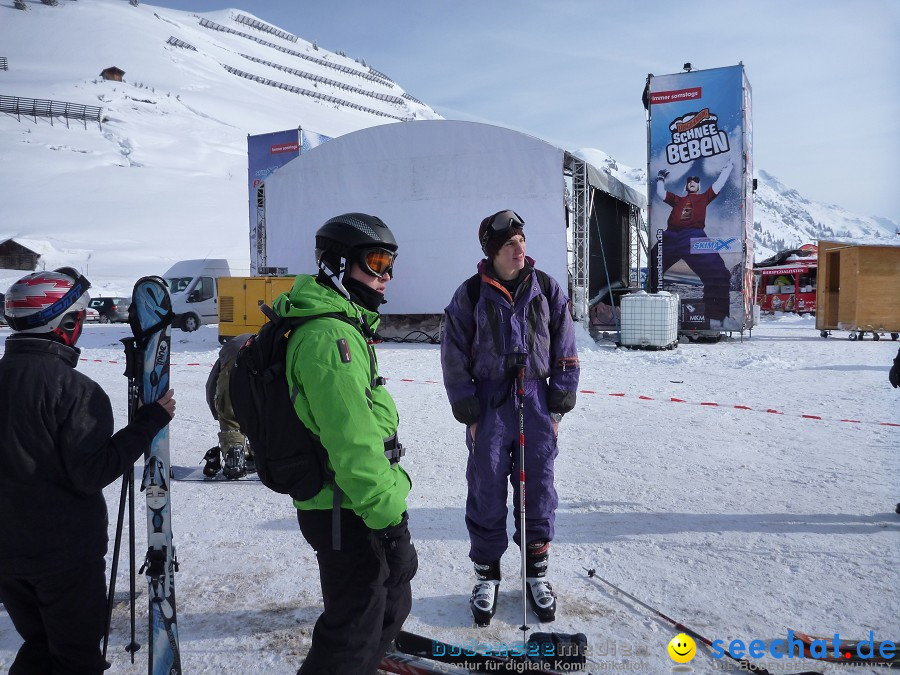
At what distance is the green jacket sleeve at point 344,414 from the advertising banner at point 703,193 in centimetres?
1594

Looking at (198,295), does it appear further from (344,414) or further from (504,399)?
(344,414)

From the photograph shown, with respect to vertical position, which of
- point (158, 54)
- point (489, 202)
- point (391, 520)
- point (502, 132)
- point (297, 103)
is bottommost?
point (391, 520)

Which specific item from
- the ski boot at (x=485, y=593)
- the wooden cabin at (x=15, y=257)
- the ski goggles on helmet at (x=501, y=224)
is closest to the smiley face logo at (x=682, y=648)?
the ski boot at (x=485, y=593)

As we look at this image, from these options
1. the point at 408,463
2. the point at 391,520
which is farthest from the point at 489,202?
the point at 391,520

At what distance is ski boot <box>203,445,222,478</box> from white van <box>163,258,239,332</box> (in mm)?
15785

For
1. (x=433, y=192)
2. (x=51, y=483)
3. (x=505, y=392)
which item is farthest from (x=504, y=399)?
(x=433, y=192)

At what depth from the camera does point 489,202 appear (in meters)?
16.0

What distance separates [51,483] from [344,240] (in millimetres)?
1317

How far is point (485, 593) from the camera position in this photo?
298 centimetres

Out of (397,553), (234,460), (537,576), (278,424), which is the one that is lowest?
(537,576)

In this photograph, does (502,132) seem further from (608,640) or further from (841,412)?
(608,640)

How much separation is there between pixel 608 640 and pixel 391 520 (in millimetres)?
1520

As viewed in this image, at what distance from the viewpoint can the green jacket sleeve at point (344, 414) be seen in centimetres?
180

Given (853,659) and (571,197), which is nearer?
(853,659)
